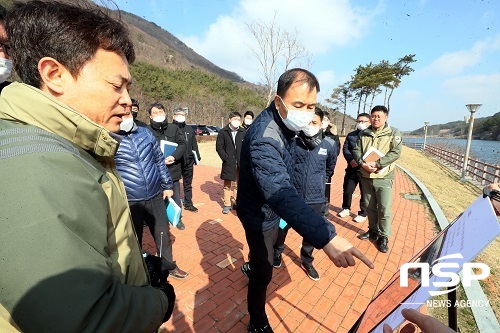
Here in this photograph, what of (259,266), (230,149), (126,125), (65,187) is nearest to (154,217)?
(126,125)

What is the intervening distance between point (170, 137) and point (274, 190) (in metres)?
3.46

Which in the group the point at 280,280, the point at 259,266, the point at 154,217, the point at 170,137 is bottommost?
the point at 280,280

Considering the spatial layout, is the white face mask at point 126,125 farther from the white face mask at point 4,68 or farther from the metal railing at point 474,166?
the metal railing at point 474,166

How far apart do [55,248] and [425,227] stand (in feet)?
18.3

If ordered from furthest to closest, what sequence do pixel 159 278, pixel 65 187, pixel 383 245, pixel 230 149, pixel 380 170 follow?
pixel 230 149, pixel 383 245, pixel 380 170, pixel 159 278, pixel 65 187

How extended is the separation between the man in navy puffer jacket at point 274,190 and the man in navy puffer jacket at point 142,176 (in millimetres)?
1021

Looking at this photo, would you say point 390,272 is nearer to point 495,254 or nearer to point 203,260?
point 495,254

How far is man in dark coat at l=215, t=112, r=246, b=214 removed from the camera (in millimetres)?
5133

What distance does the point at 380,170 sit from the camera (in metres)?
3.67

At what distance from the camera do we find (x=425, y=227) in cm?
465

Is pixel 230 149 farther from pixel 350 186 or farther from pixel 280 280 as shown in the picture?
pixel 280 280

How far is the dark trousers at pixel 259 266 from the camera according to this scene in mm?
2045

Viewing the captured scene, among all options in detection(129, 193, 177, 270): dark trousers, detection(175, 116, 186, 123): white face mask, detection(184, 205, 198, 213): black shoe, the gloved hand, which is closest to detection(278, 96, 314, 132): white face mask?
Answer: the gloved hand

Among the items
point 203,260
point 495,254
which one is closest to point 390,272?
point 495,254
